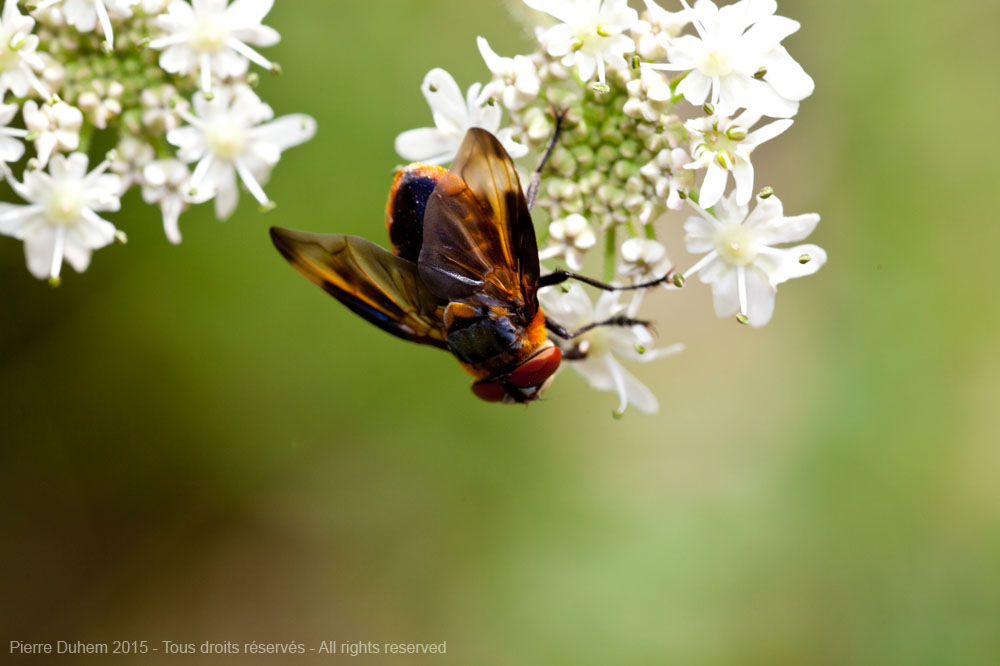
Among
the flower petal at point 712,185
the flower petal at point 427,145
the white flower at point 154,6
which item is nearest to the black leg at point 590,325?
the flower petal at point 712,185

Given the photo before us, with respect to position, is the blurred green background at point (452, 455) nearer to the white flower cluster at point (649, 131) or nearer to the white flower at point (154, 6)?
the white flower at point (154, 6)

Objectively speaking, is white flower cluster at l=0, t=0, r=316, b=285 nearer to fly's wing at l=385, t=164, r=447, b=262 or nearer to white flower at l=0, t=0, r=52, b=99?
white flower at l=0, t=0, r=52, b=99

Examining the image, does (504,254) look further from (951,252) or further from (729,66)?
(951,252)

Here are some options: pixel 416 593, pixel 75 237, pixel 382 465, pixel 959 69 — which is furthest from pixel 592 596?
pixel 959 69

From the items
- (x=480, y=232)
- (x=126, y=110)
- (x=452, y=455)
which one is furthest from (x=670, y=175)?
(x=452, y=455)

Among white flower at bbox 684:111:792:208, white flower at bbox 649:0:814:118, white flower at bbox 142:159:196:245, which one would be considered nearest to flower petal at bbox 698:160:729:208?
white flower at bbox 684:111:792:208

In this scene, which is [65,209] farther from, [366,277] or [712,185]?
[712,185]

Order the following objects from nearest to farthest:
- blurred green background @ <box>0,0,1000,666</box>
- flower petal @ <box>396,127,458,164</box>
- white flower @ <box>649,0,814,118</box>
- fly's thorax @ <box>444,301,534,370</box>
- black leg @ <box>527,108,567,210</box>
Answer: fly's thorax @ <box>444,301,534,370</box> < white flower @ <box>649,0,814,118</box> < black leg @ <box>527,108,567,210</box> < flower petal @ <box>396,127,458,164</box> < blurred green background @ <box>0,0,1000,666</box>
